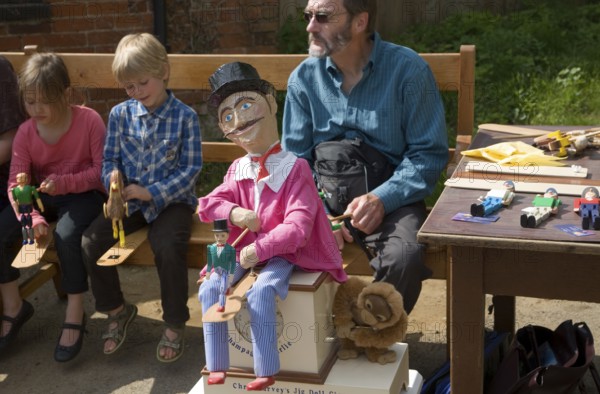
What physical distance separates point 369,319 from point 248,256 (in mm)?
466

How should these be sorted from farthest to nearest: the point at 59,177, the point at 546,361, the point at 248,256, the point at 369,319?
the point at 59,177, the point at 546,361, the point at 369,319, the point at 248,256

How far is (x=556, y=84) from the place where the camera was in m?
7.43

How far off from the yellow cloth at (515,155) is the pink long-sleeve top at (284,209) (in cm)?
80

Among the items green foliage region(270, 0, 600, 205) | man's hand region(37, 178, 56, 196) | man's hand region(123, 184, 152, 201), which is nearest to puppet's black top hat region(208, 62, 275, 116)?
man's hand region(123, 184, 152, 201)

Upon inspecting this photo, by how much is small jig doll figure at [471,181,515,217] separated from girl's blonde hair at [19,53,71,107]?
2.08 metres

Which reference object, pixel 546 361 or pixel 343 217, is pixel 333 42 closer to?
pixel 343 217

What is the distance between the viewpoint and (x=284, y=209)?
3100 millimetres

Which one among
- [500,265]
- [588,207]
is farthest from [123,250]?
[588,207]

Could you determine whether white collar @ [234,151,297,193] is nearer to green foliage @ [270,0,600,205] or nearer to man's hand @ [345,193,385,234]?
man's hand @ [345,193,385,234]

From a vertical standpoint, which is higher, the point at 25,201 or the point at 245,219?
the point at 245,219

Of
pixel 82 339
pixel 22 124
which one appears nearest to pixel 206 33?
pixel 22 124

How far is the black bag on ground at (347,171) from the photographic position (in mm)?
3771

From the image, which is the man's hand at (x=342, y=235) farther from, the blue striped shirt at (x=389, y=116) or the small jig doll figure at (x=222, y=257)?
the small jig doll figure at (x=222, y=257)

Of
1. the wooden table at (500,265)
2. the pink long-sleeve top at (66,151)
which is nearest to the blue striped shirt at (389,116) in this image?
the wooden table at (500,265)
